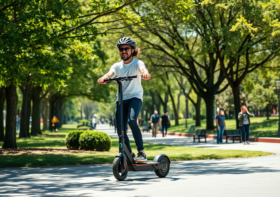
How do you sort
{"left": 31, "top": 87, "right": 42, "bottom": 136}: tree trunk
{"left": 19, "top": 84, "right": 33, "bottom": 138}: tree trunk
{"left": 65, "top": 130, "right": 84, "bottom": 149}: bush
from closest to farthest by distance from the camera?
{"left": 65, "top": 130, "right": 84, "bottom": 149}: bush, {"left": 19, "top": 84, "right": 33, "bottom": 138}: tree trunk, {"left": 31, "top": 87, "right": 42, "bottom": 136}: tree trunk

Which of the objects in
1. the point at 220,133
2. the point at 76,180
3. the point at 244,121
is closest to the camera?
the point at 76,180

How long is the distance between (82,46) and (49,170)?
24.5 feet

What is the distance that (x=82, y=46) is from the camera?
50.8 ft

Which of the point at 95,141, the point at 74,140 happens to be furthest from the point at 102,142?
the point at 74,140

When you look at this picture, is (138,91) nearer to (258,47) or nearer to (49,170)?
(49,170)

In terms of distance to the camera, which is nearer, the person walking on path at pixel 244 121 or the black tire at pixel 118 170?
the black tire at pixel 118 170

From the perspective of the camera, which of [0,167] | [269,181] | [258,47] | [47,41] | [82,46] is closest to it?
[269,181]

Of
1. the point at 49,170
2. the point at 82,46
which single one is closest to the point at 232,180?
the point at 49,170

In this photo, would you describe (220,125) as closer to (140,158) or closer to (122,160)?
(140,158)

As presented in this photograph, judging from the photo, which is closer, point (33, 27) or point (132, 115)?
point (132, 115)

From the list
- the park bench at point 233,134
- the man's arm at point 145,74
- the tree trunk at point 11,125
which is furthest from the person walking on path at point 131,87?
the park bench at point 233,134

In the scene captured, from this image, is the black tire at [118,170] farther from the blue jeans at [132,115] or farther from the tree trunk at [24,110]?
the tree trunk at [24,110]

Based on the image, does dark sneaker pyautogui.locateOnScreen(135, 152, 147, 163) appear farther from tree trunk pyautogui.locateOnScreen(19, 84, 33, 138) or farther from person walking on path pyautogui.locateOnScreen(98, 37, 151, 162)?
tree trunk pyautogui.locateOnScreen(19, 84, 33, 138)

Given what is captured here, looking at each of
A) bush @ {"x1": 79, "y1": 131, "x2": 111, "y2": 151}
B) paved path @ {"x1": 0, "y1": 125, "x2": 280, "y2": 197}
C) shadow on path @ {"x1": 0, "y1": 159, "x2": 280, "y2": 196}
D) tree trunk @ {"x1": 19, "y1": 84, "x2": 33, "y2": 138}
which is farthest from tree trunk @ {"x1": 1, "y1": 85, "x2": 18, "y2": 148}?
tree trunk @ {"x1": 19, "y1": 84, "x2": 33, "y2": 138}
